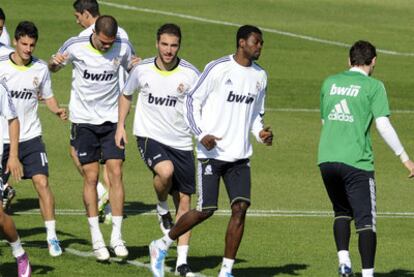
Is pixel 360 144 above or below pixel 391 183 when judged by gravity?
above

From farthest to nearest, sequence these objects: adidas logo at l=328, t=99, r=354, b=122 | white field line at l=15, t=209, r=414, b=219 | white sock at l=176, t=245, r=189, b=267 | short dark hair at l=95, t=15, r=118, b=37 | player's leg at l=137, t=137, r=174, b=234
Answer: white field line at l=15, t=209, r=414, b=219, short dark hair at l=95, t=15, r=118, b=37, player's leg at l=137, t=137, r=174, b=234, white sock at l=176, t=245, r=189, b=267, adidas logo at l=328, t=99, r=354, b=122

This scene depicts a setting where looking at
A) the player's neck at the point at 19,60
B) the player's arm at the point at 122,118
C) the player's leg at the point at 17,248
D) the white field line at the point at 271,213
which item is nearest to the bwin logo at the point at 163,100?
the player's arm at the point at 122,118

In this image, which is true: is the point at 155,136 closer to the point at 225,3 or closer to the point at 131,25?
the point at 131,25

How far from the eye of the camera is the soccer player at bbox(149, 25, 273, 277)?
15039mm

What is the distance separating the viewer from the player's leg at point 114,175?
1661cm

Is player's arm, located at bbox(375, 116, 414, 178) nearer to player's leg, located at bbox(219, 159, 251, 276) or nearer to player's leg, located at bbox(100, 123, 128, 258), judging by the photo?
player's leg, located at bbox(219, 159, 251, 276)

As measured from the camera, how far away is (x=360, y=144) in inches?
578

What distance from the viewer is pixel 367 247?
572 inches

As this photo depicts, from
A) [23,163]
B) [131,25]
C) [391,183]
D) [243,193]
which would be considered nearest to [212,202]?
[243,193]

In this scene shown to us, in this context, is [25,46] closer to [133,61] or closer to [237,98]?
[133,61]

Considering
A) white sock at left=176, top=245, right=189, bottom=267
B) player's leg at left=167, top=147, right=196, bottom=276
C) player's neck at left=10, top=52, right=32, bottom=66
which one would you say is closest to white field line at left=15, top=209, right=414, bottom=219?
player's neck at left=10, top=52, right=32, bottom=66

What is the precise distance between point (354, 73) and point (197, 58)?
23.2m

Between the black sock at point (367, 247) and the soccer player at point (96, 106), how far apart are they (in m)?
3.26

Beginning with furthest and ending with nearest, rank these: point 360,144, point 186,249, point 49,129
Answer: point 49,129 → point 186,249 → point 360,144
